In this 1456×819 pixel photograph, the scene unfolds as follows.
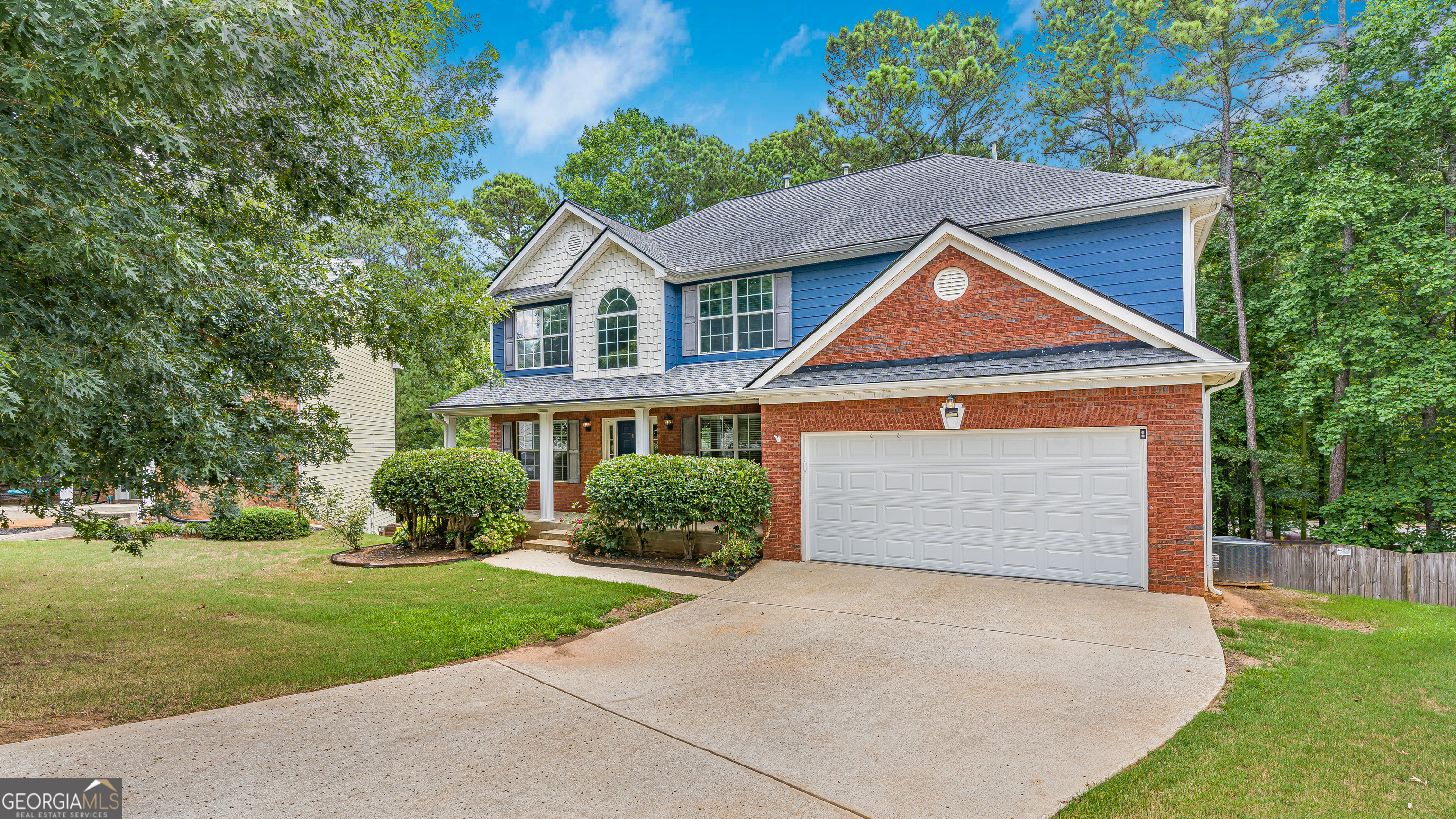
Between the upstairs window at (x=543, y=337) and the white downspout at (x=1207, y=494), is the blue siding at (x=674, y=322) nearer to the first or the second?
the upstairs window at (x=543, y=337)

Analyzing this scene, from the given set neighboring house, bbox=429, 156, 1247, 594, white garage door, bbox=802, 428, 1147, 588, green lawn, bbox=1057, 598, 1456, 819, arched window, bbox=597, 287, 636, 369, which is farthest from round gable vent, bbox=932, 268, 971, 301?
arched window, bbox=597, 287, 636, 369

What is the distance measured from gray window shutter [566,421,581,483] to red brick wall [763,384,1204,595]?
8.05 metres

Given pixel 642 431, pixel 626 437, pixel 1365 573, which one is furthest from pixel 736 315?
pixel 1365 573

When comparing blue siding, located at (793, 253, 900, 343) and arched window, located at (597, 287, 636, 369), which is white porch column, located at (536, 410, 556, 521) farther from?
blue siding, located at (793, 253, 900, 343)

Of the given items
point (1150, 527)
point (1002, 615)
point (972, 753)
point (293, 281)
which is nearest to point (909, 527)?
point (1002, 615)

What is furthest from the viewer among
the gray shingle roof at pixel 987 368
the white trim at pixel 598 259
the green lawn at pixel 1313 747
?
the white trim at pixel 598 259

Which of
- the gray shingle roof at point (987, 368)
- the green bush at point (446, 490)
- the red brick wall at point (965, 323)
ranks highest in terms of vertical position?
the red brick wall at point (965, 323)

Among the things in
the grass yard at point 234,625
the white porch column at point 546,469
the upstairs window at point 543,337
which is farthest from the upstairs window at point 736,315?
the grass yard at point 234,625

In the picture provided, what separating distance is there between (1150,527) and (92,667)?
11.2 metres

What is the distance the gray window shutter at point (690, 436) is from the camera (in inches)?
548

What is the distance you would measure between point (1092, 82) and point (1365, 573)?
60.1ft

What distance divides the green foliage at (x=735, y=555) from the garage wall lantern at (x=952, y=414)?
3.50m

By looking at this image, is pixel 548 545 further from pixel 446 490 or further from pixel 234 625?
pixel 234 625

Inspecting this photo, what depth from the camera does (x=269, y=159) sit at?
6.25 meters
